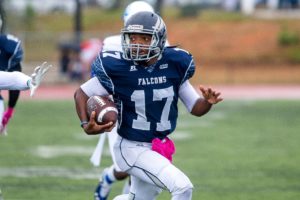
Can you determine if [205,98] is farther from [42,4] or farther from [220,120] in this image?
[42,4]

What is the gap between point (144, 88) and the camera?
582 cm

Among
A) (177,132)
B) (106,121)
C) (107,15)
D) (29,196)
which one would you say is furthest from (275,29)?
(106,121)

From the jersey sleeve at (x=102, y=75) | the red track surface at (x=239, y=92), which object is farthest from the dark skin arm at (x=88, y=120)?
the red track surface at (x=239, y=92)

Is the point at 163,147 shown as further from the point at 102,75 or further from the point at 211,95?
the point at 102,75

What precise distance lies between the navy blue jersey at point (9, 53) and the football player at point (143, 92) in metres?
1.55

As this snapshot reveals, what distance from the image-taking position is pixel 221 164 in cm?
1003

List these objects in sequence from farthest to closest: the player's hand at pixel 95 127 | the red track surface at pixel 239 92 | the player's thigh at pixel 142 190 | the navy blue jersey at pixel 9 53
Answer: the red track surface at pixel 239 92 < the navy blue jersey at pixel 9 53 < the player's thigh at pixel 142 190 < the player's hand at pixel 95 127

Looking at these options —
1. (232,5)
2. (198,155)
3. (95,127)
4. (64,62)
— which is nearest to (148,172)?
(95,127)

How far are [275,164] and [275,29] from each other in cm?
2066

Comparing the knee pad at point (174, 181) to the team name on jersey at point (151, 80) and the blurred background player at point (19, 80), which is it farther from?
the blurred background player at point (19, 80)

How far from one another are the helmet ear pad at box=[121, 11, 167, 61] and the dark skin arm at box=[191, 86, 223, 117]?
411 mm

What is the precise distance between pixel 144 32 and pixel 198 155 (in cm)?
527

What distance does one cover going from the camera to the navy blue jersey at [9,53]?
23.7ft

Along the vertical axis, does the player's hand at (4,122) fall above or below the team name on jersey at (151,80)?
below
